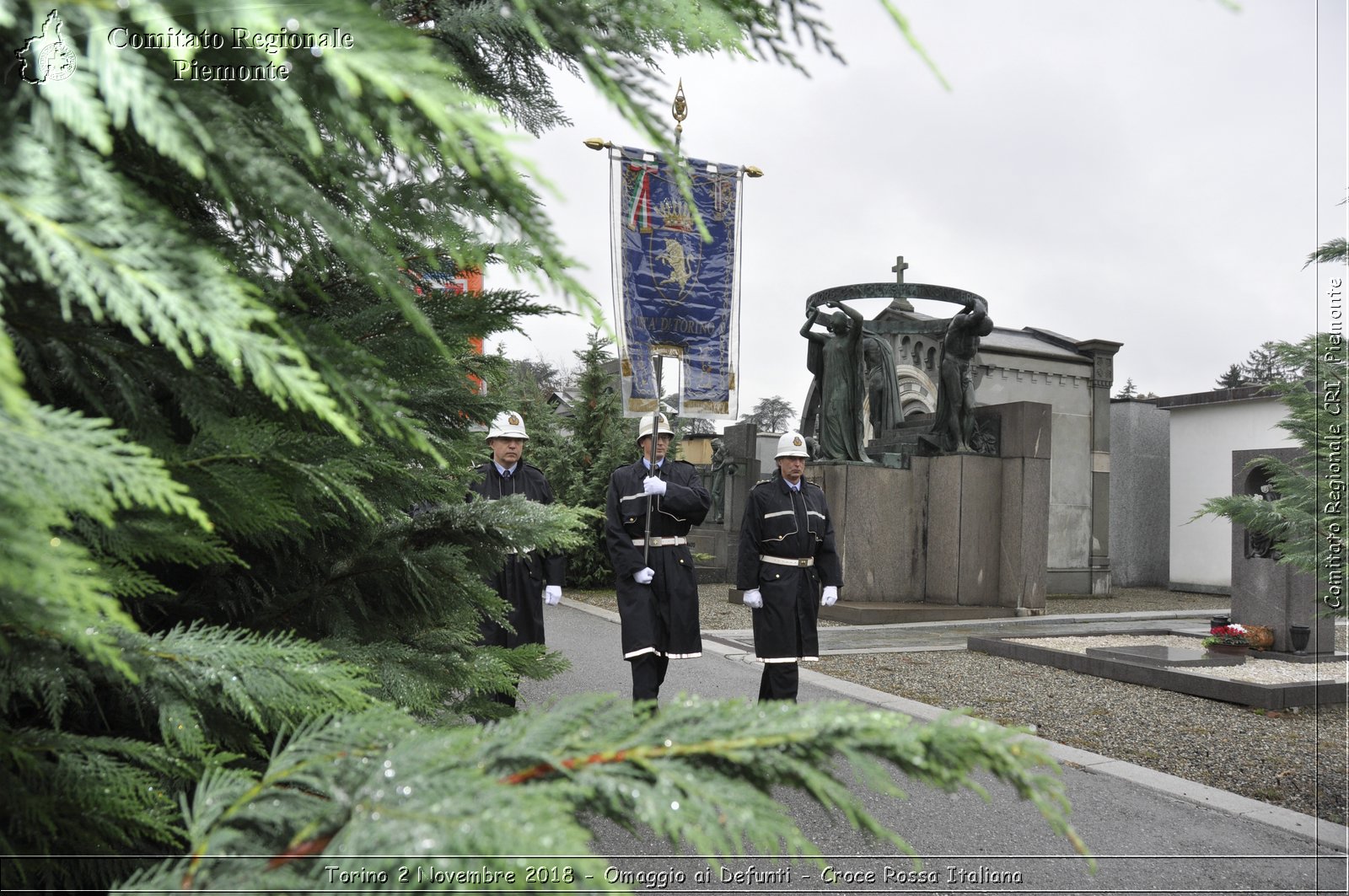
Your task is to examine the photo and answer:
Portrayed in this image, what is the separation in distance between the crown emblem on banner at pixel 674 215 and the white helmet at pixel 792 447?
7.36ft

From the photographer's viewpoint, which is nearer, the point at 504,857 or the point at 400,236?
the point at 504,857

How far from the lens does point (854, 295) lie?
14.5 metres

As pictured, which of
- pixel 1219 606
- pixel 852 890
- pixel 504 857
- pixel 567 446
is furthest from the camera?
pixel 567 446

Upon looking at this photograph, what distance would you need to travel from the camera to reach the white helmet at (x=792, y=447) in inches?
284

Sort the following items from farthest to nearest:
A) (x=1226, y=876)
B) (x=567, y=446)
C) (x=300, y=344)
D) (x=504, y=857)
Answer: (x=567, y=446), (x=1226, y=876), (x=300, y=344), (x=504, y=857)

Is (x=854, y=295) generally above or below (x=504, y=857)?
above

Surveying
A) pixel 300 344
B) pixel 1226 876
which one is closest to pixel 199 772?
pixel 300 344

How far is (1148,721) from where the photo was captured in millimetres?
6910

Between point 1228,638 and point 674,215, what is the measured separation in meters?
8.15

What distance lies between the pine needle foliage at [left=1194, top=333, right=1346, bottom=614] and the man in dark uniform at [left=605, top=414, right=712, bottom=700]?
3.49 meters

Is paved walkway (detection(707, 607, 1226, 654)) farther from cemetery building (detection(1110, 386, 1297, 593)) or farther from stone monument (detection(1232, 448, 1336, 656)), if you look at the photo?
cemetery building (detection(1110, 386, 1297, 593))

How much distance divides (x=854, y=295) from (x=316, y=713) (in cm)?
1402

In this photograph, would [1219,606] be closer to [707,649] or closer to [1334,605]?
[707,649]

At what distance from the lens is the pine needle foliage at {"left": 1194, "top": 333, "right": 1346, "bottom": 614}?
4906mm
